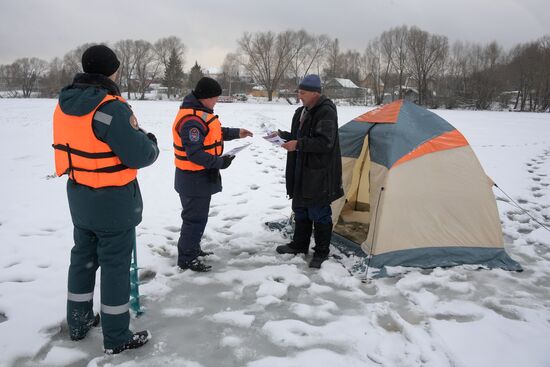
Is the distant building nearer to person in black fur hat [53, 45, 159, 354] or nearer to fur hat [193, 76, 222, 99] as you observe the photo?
fur hat [193, 76, 222, 99]

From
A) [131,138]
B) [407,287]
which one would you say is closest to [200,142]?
[131,138]

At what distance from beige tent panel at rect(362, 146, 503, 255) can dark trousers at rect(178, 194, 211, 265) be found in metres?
1.87

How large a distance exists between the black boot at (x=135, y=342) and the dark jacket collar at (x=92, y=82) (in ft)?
5.83

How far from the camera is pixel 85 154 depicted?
2646mm

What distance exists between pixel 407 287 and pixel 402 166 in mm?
1320

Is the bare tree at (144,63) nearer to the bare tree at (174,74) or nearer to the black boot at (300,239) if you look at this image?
the bare tree at (174,74)

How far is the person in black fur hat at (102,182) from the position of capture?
2.60 m

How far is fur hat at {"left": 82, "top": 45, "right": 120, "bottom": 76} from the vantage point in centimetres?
267

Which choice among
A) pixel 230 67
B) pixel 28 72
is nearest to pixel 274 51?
pixel 230 67

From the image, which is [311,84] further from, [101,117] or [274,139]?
[101,117]

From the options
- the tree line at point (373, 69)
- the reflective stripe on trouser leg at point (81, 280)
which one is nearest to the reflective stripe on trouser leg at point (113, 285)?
the reflective stripe on trouser leg at point (81, 280)

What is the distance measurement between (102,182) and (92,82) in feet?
2.23

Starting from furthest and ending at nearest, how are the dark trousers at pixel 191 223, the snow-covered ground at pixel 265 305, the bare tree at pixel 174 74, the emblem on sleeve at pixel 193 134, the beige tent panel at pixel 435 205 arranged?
the bare tree at pixel 174 74 < the beige tent panel at pixel 435 205 < the dark trousers at pixel 191 223 < the emblem on sleeve at pixel 193 134 < the snow-covered ground at pixel 265 305

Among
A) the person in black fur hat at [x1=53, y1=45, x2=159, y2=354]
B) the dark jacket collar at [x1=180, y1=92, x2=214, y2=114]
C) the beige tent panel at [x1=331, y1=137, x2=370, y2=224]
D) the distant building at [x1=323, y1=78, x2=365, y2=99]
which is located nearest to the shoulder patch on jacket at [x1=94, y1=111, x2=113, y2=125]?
the person in black fur hat at [x1=53, y1=45, x2=159, y2=354]
